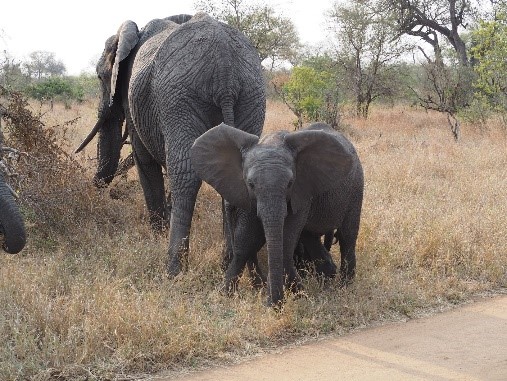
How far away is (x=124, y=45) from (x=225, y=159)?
2.13m

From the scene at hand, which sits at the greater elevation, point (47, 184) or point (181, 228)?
point (47, 184)

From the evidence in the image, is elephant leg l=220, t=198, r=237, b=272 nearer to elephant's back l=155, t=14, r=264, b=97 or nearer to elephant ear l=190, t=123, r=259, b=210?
elephant ear l=190, t=123, r=259, b=210

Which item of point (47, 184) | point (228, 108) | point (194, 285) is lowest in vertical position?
point (194, 285)

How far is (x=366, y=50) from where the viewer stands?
2172cm

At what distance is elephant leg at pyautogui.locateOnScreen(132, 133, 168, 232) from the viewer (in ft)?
21.2

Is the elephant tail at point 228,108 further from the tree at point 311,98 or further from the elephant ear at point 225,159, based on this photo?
the tree at point 311,98

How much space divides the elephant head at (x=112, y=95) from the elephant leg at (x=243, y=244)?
2213 mm

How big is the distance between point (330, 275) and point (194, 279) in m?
0.96

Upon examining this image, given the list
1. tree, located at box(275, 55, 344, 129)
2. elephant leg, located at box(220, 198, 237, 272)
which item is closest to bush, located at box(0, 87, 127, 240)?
elephant leg, located at box(220, 198, 237, 272)

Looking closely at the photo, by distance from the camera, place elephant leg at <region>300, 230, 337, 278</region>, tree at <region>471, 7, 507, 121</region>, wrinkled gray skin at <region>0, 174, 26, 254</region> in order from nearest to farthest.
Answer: wrinkled gray skin at <region>0, 174, 26, 254</region>
elephant leg at <region>300, 230, 337, 278</region>
tree at <region>471, 7, 507, 121</region>

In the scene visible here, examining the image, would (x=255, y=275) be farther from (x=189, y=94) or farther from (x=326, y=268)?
(x=189, y=94)

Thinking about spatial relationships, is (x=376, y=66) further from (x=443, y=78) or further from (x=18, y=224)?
(x=18, y=224)

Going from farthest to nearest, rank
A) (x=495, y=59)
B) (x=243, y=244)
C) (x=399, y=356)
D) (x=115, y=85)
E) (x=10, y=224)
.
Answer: (x=495, y=59) → (x=115, y=85) → (x=243, y=244) → (x=399, y=356) → (x=10, y=224)

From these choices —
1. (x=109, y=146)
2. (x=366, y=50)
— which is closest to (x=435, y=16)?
(x=366, y=50)
